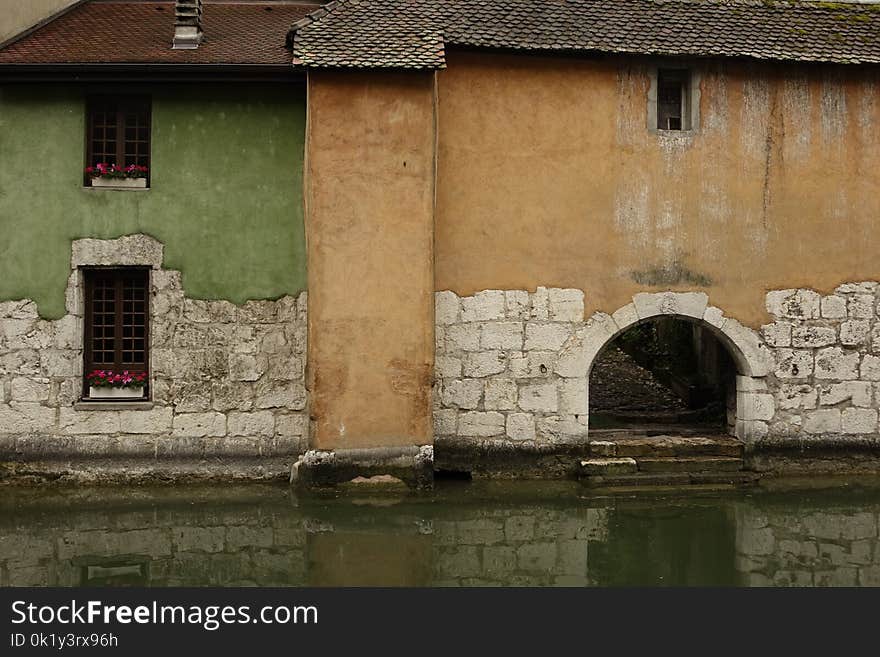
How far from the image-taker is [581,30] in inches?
374

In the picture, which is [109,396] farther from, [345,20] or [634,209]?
[634,209]

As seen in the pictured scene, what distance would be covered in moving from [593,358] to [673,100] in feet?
10.1

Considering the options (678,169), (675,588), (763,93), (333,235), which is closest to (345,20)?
(333,235)

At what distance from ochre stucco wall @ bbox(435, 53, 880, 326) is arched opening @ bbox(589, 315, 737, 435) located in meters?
0.89

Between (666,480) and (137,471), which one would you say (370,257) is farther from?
(666,480)

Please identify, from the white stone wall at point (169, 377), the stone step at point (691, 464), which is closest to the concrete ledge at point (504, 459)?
the stone step at point (691, 464)

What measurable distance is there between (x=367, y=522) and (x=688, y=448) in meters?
3.98

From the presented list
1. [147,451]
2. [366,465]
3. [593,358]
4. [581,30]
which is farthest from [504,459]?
[581,30]

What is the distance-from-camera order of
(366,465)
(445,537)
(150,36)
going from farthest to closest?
(150,36) → (366,465) → (445,537)

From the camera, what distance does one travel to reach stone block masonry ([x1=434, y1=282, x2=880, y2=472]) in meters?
9.54

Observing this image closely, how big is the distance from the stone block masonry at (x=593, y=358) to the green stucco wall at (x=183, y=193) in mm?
2124

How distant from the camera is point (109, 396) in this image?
954 centimetres

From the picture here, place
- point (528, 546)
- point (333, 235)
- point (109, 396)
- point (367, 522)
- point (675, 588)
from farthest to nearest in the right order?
point (109, 396)
point (333, 235)
point (367, 522)
point (528, 546)
point (675, 588)

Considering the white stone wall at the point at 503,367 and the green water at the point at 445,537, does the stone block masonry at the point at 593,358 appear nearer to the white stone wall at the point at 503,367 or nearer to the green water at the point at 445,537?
the white stone wall at the point at 503,367
